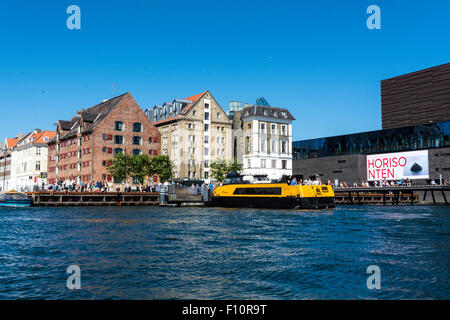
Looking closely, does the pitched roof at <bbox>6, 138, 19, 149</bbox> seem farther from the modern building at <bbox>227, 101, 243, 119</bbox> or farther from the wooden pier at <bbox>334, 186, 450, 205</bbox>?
the wooden pier at <bbox>334, 186, 450, 205</bbox>

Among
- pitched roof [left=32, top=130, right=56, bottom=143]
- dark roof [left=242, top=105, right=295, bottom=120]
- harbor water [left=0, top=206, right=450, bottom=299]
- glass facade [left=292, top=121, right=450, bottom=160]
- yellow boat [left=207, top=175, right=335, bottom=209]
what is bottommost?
harbor water [left=0, top=206, right=450, bottom=299]

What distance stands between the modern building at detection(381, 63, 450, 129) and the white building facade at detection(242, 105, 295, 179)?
45.9 metres

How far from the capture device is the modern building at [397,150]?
9394 cm

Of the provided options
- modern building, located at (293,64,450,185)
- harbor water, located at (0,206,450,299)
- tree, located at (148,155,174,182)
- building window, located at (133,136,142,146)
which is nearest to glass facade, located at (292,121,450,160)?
modern building, located at (293,64,450,185)

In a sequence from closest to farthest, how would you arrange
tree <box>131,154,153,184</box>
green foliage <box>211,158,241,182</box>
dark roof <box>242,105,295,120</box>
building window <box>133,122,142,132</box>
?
tree <box>131,154,153,184</box> → building window <box>133,122,142,132</box> → green foliage <box>211,158,241,182</box> → dark roof <box>242,105,295,120</box>

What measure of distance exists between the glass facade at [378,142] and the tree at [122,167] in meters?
46.3

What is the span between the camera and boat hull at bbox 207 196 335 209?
54.2 meters

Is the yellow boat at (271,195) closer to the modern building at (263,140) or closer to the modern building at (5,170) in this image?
the modern building at (263,140)

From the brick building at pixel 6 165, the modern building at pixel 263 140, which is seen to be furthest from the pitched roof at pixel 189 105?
the brick building at pixel 6 165

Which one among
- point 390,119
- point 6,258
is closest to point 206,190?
point 6,258

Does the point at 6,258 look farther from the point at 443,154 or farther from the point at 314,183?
the point at 443,154

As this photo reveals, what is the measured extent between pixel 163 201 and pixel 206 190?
6.57 metres

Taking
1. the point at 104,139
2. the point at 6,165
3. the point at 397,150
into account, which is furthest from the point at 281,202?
the point at 6,165
